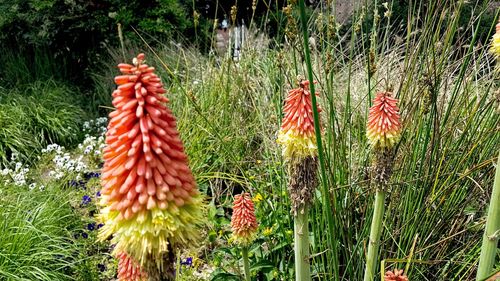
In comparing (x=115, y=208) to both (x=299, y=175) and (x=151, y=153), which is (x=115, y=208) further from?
(x=299, y=175)

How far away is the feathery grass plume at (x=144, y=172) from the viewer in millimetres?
1191

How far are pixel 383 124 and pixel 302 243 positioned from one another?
20.2 inches

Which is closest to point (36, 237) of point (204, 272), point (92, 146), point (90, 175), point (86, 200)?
Answer: point (86, 200)

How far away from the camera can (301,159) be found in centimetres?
178

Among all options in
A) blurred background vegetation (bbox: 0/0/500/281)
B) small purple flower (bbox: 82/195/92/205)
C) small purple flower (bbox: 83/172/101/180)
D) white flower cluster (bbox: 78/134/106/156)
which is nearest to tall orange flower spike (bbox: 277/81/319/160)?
blurred background vegetation (bbox: 0/0/500/281)

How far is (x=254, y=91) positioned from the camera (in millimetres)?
5234

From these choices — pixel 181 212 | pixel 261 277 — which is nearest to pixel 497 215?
pixel 181 212

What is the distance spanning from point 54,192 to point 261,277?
6.38 feet

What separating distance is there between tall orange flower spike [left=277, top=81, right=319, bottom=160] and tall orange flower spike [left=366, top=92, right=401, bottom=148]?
248mm

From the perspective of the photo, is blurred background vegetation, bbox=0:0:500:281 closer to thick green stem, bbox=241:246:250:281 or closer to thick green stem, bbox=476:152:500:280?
thick green stem, bbox=476:152:500:280

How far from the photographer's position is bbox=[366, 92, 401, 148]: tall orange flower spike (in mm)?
1868

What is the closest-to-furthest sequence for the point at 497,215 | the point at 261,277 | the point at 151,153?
the point at 151,153, the point at 497,215, the point at 261,277

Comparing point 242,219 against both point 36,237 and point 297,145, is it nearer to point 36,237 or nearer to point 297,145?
point 297,145

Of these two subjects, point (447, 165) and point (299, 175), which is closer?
point (299, 175)
